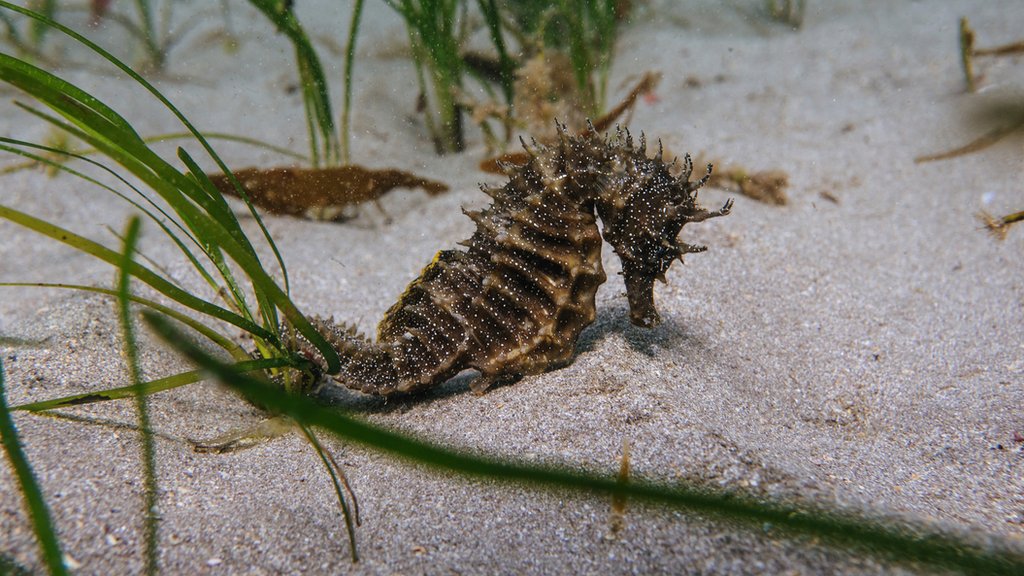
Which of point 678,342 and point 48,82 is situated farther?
point 678,342

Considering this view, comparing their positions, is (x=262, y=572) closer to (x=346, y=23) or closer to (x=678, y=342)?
(x=678, y=342)

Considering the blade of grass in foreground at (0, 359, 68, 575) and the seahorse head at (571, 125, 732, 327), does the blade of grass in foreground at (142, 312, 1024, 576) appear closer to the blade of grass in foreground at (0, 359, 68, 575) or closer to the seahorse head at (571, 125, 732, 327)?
the blade of grass in foreground at (0, 359, 68, 575)

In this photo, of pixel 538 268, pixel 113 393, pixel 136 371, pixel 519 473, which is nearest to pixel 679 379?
pixel 538 268

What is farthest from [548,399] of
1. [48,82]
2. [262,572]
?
[48,82]

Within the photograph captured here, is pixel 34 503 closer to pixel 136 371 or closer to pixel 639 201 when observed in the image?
pixel 136 371

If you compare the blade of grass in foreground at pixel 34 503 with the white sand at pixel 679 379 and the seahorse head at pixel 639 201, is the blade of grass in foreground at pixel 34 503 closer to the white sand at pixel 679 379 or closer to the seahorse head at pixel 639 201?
the white sand at pixel 679 379
